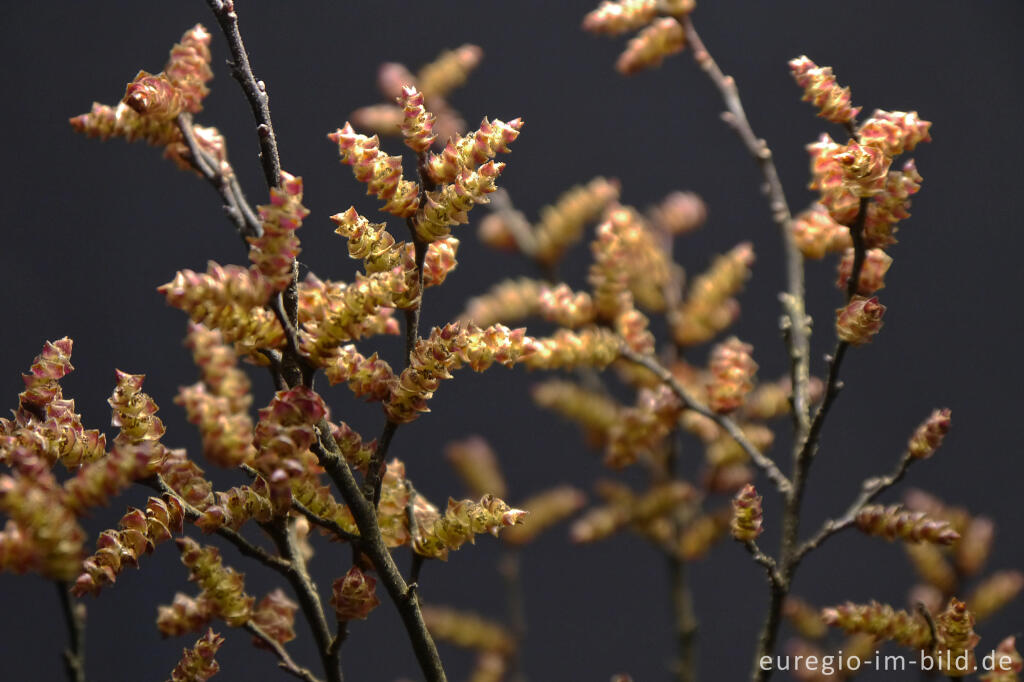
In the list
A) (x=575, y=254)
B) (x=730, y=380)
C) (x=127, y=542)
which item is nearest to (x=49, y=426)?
(x=127, y=542)

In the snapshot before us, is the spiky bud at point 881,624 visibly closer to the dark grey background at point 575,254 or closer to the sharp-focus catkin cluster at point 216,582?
the sharp-focus catkin cluster at point 216,582

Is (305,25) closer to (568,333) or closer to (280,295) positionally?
(568,333)

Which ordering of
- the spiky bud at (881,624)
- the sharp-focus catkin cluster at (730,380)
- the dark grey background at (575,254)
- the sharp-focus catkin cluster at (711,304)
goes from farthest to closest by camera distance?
1. the dark grey background at (575,254)
2. the sharp-focus catkin cluster at (711,304)
3. the sharp-focus catkin cluster at (730,380)
4. the spiky bud at (881,624)

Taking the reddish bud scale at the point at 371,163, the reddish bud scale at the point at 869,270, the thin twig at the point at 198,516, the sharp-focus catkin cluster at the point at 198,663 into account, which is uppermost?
the reddish bud scale at the point at 869,270

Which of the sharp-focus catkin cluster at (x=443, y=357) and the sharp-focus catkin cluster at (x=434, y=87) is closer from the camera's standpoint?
the sharp-focus catkin cluster at (x=443, y=357)

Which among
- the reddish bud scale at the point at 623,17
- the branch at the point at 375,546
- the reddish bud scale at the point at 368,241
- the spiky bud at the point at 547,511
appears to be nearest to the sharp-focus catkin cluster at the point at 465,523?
the branch at the point at 375,546

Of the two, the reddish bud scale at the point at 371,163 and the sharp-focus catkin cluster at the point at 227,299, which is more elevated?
the reddish bud scale at the point at 371,163

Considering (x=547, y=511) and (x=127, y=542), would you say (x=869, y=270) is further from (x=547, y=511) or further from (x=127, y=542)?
(x=547, y=511)

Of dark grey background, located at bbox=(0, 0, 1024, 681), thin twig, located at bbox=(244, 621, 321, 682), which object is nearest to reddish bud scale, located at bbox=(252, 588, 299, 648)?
thin twig, located at bbox=(244, 621, 321, 682)
